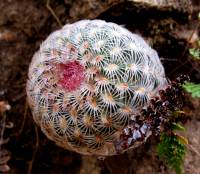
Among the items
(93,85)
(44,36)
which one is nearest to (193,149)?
(93,85)

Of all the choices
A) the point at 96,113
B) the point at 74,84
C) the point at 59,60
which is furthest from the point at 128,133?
Result: the point at 59,60

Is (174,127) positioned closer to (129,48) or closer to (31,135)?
(129,48)

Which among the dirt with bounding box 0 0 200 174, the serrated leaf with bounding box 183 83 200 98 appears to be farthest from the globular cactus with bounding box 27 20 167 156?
the dirt with bounding box 0 0 200 174

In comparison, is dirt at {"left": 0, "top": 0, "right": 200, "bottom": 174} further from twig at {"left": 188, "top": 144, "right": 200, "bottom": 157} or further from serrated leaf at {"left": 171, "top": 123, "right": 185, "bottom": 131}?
serrated leaf at {"left": 171, "top": 123, "right": 185, "bottom": 131}

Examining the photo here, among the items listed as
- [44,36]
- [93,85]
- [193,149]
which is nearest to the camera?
[93,85]

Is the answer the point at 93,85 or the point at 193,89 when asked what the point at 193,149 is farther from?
the point at 93,85

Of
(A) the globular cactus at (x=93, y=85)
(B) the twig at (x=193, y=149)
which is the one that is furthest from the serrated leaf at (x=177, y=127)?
(B) the twig at (x=193, y=149)
